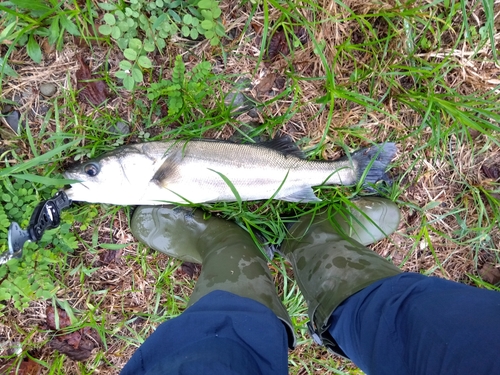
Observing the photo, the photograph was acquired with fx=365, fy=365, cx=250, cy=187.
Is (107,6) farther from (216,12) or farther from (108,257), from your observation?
(108,257)

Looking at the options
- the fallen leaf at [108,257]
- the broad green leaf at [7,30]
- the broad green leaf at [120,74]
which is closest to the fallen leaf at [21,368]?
the fallen leaf at [108,257]

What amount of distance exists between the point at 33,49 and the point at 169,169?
56.1 inches

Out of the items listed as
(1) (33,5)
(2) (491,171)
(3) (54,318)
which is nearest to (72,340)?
(3) (54,318)

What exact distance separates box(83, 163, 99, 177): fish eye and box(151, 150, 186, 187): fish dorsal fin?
434 millimetres

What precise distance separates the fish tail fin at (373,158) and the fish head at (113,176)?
1709mm

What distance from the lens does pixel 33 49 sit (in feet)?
9.41

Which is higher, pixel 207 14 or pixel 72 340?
pixel 207 14

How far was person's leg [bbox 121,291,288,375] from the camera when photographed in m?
1.62

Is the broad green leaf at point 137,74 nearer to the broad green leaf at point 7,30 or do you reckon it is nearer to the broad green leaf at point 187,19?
the broad green leaf at point 187,19

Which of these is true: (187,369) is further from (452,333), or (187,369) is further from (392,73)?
(392,73)

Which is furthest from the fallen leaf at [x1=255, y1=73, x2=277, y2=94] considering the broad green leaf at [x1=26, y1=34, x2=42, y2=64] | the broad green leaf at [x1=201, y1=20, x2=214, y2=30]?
the broad green leaf at [x1=26, y1=34, x2=42, y2=64]

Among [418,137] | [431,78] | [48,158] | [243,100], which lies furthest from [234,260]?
[431,78]

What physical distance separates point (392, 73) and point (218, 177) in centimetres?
169

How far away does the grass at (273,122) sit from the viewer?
9.75ft
